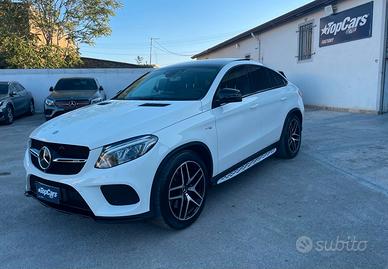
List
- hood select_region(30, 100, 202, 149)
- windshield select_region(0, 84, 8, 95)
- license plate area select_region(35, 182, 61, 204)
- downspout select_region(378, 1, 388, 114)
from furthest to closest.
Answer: windshield select_region(0, 84, 8, 95)
downspout select_region(378, 1, 388, 114)
license plate area select_region(35, 182, 61, 204)
hood select_region(30, 100, 202, 149)

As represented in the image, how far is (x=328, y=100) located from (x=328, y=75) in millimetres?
918

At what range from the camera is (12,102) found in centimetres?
1265

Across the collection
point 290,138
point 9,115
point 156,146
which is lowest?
point 9,115

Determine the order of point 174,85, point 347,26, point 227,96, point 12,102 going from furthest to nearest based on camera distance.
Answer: point 12,102 → point 347,26 → point 174,85 → point 227,96

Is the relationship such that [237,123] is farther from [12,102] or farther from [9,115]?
[12,102]

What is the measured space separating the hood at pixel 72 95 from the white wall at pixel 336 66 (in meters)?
8.37

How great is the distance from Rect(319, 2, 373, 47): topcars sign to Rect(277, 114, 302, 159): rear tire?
6861 millimetres

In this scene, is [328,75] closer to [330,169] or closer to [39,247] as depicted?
[330,169]

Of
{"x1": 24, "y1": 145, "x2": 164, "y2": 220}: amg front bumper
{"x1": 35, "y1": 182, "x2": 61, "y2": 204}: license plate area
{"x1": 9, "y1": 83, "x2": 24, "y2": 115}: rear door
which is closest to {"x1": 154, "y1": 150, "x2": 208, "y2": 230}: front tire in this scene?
{"x1": 24, "y1": 145, "x2": 164, "y2": 220}: amg front bumper

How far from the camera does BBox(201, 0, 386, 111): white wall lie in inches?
440

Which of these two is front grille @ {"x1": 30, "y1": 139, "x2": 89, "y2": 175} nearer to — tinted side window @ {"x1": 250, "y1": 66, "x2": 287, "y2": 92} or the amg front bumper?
the amg front bumper

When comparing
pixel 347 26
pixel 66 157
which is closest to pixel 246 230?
pixel 66 157

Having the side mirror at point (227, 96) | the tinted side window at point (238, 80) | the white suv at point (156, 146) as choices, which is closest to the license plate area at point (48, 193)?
the white suv at point (156, 146)

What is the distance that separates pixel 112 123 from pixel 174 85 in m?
1.33
